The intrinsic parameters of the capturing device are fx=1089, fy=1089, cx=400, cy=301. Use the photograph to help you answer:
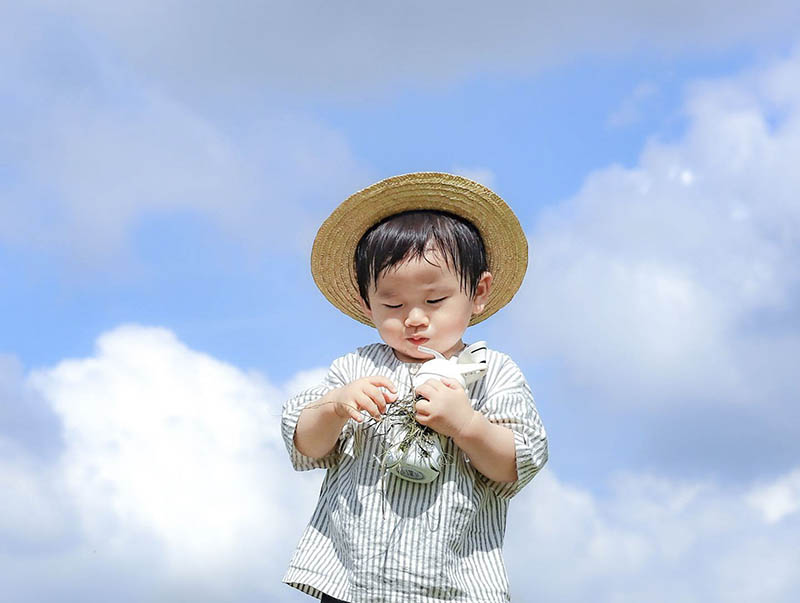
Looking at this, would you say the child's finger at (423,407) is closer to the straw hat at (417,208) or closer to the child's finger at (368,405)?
the child's finger at (368,405)

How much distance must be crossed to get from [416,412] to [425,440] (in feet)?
0.41

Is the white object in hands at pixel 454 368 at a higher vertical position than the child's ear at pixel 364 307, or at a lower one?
lower

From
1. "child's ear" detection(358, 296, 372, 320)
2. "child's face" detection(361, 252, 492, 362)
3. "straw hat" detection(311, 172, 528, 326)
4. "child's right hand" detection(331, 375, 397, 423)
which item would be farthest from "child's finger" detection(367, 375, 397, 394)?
"straw hat" detection(311, 172, 528, 326)

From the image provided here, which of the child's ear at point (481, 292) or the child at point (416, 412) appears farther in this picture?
the child's ear at point (481, 292)

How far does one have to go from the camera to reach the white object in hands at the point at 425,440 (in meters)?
4.09

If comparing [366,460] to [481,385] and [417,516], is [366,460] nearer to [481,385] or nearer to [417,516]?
[417,516]

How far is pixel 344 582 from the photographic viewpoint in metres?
4.18

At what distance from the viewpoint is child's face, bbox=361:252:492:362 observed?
4.37 m

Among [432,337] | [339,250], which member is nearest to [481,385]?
[432,337]

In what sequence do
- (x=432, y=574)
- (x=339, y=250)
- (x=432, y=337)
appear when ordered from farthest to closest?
(x=339, y=250) < (x=432, y=337) < (x=432, y=574)

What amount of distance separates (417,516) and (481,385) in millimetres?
645

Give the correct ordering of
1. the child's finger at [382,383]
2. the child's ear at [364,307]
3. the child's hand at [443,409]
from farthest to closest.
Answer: the child's ear at [364,307] → the child's finger at [382,383] → the child's hand at [443,409]

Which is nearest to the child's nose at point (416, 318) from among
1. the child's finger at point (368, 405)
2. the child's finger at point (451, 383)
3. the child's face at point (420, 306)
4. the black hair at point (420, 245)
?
the child's face at point (420, 306)

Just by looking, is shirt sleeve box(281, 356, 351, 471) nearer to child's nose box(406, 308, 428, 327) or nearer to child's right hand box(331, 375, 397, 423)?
child's right hand box(331, 375, 397, 423)
